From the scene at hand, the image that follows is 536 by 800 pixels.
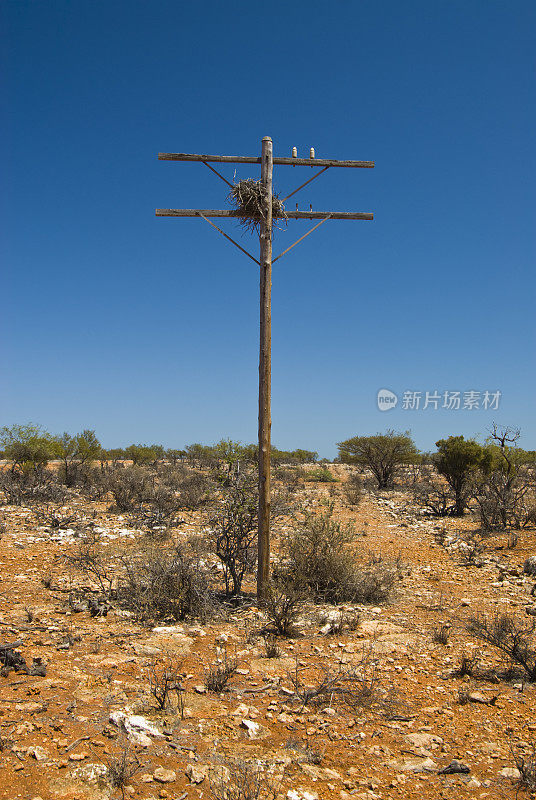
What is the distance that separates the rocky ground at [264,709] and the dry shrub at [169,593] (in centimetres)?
29

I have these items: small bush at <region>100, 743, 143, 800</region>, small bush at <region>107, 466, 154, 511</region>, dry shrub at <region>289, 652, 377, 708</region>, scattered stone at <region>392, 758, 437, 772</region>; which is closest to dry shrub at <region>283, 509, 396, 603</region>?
dry shrub at <region>289, 652, 377, 708</region>

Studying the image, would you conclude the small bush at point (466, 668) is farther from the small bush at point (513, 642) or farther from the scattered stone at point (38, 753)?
the scattered stone at point (38, 753)

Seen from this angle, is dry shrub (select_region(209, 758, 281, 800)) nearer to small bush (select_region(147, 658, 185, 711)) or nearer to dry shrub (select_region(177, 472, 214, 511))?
small bush (select_region(147, 658, 185, 711))

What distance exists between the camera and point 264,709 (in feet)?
14.0

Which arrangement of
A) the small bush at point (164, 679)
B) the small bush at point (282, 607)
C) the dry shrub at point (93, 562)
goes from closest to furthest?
the small bush at point (164, 679) < the small bush at point (282, 607) < the dry shrub at point (93, 562)

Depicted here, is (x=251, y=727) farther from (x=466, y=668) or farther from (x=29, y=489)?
(x=29, y=489)

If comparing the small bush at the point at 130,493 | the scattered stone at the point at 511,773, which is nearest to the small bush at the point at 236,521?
the scattered stone at the point at 511,773

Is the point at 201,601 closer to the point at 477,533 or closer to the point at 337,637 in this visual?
the point at 337,637

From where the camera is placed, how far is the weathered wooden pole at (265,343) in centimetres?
720

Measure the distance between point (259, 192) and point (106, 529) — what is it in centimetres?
872

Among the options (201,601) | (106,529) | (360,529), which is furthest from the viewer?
(360,529)

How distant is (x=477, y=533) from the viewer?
12.9m

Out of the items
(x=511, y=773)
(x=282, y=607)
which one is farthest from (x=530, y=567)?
(x=511, y=773)

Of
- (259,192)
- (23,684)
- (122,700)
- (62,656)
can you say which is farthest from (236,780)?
(259,192)
